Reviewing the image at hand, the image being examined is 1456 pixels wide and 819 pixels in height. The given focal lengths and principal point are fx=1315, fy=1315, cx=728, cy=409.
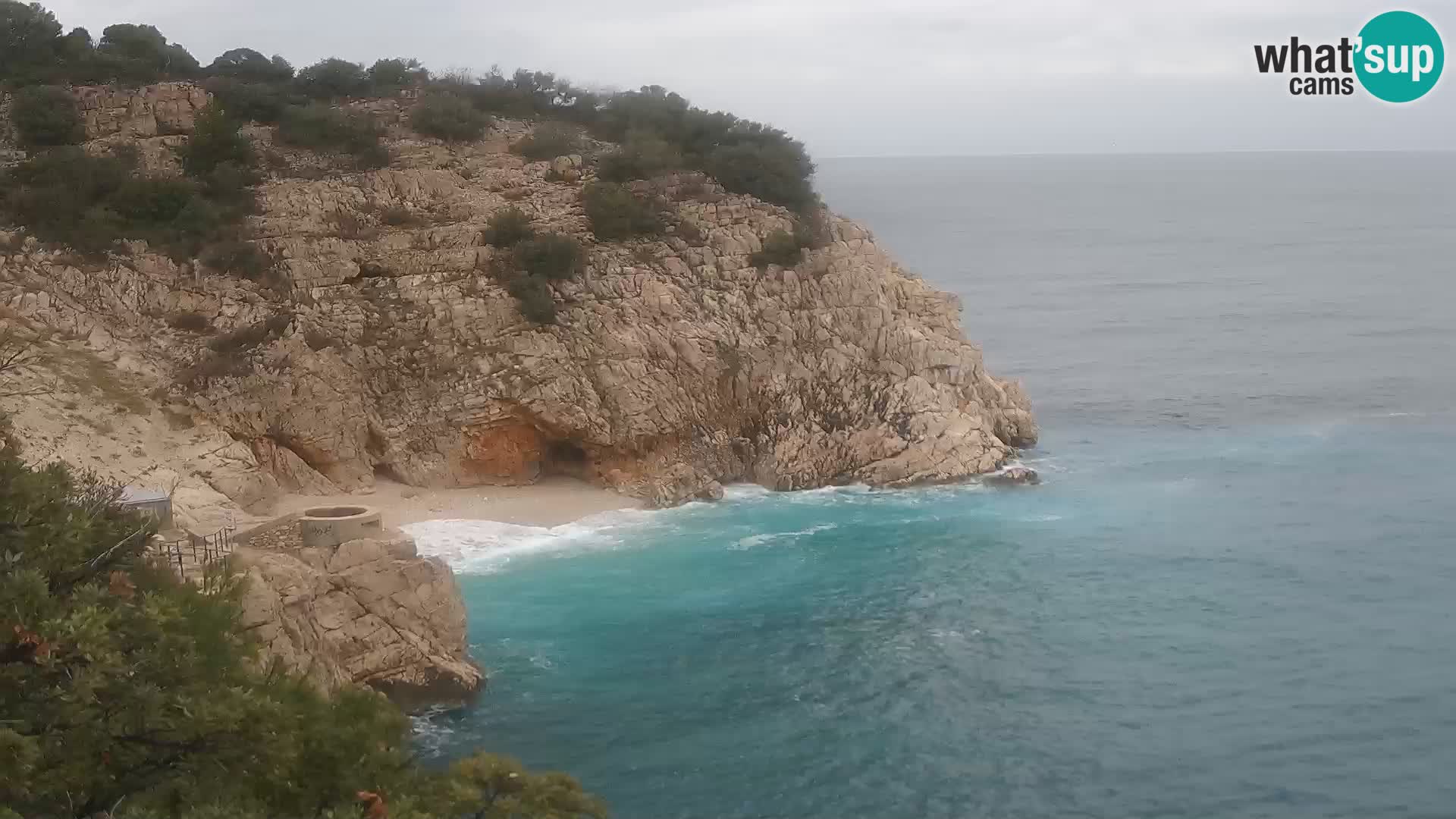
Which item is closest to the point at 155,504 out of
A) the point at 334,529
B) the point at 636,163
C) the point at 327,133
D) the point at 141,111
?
the point at 334,529

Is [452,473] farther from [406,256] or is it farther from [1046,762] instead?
[1046,762]

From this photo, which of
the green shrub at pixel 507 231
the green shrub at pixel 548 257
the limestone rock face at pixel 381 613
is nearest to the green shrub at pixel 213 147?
the green shrub at pixel 507 231

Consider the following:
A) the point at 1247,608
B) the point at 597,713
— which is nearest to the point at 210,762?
the point at 597,713

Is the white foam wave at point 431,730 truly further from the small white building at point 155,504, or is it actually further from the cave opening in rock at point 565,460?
the cave opening in rock at point 565,460

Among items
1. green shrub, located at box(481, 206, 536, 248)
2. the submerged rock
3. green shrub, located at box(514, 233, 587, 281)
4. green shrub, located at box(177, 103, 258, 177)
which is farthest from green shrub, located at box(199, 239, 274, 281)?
the submerged rock

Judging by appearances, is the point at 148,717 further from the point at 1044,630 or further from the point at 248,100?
the point at 248,100
